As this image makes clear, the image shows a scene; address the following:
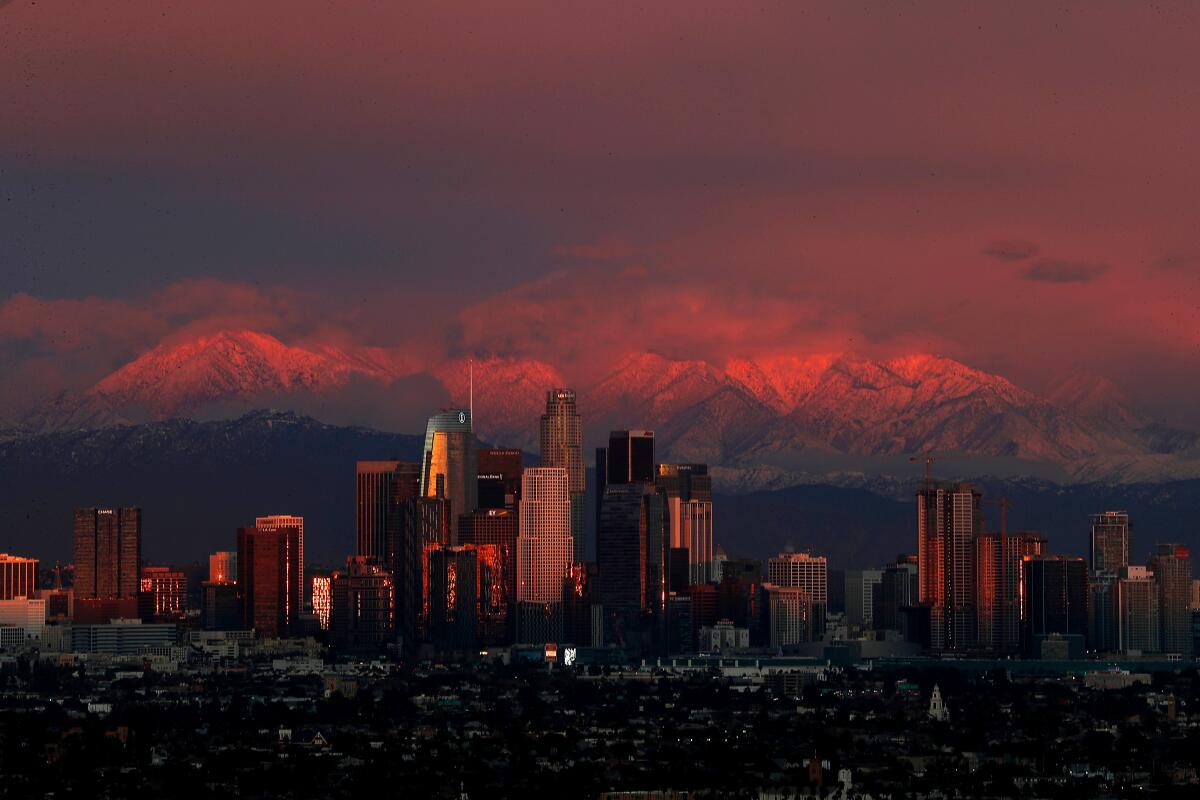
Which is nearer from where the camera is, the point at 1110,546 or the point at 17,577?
the point at 17,577

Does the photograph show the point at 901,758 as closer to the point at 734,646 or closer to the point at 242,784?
the point at 242,784

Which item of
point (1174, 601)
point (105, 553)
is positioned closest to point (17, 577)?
point (105, 553)

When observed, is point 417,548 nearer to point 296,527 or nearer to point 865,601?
point 296,527

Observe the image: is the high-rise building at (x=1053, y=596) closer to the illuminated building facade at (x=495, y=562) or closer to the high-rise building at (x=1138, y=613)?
the high-rise building at (x=1138, y=613)

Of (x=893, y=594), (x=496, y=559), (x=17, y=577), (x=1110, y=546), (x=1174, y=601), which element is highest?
(x=1110, y=546)

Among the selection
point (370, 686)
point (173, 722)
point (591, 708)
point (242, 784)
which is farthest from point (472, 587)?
point (242, 784)

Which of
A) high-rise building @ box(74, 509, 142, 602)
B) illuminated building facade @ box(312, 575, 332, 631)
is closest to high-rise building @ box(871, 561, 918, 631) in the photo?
illuminated building facade @ box(312, 575, 332, 631)
